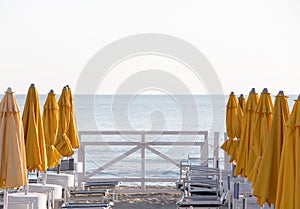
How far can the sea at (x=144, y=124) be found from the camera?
96.7ft

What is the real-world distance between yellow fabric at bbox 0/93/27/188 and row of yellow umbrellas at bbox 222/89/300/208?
2.50 metres

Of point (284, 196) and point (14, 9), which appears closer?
point (284, 196)

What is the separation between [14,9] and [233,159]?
19.5 m

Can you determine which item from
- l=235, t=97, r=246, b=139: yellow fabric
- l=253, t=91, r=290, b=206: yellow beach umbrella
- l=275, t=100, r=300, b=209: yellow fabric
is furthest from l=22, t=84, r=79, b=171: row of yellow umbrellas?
l=275, t=100, r=300, b=209: yellow fabric

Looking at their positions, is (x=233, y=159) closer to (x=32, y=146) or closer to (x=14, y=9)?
(x=32, y=146)

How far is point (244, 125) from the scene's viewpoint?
746cm

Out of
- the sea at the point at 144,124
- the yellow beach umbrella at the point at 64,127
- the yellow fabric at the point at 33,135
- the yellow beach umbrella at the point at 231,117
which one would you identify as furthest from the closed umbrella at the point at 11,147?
the sea at the point at 144,124

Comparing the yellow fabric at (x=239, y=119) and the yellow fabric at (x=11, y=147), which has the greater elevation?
the yellow fabric at (x=239, y=119)

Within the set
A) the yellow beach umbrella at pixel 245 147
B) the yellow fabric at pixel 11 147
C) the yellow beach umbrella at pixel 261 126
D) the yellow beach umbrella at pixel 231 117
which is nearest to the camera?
the yellow fabric at pixel 11 147

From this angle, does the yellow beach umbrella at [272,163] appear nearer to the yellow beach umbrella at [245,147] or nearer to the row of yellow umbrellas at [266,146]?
the row of yellow umbrellas at [266,146]

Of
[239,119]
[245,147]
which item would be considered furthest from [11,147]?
[239,119]

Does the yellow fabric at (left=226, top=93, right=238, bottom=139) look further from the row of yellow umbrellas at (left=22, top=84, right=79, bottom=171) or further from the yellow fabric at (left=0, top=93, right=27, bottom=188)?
the yellow fabric at (left=0, top=93, right=27, bottom=188)

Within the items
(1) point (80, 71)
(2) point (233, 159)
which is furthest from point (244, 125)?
(1) point (80, 71)

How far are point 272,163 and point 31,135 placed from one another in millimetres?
3344
